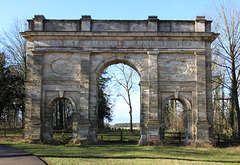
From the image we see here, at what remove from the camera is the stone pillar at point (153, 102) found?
1592 centimetres

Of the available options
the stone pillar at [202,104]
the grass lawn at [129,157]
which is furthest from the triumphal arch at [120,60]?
the grass lawn at [129,157]

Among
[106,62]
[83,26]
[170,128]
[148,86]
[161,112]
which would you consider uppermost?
[83,26]

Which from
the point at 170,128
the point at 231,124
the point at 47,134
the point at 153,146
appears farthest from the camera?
the point at 170,128

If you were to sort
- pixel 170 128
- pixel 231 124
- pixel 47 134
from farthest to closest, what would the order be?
pixel 170 128 < pixel 231 124 < pixel 47 134

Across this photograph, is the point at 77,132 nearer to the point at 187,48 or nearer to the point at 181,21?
the point at 187,48

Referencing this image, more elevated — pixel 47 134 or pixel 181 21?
pixel 181 21

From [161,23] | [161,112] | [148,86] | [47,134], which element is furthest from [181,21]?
[47,134]

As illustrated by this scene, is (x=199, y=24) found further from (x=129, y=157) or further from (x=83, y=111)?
(x=129, y=157)

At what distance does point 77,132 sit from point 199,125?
25.5ft

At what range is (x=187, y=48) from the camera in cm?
1680

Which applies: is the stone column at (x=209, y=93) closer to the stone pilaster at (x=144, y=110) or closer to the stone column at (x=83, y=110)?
the stone pilaster at (x=144, y=110)

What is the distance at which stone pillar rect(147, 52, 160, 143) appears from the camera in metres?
15.9

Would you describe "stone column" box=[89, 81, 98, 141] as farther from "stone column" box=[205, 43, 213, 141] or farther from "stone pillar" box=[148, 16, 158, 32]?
"stone column" box=[205, 43, 213, 141]

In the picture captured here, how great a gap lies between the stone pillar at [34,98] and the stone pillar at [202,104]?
33.4 feet
